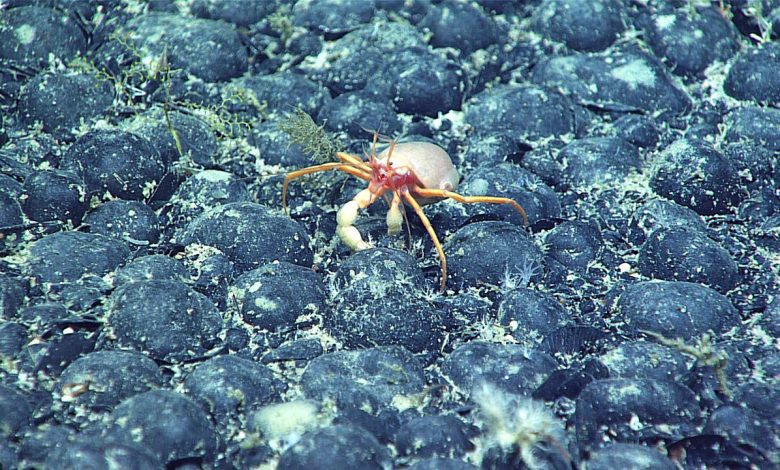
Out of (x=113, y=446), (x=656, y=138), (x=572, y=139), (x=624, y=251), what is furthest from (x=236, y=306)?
(x=656, y=138)

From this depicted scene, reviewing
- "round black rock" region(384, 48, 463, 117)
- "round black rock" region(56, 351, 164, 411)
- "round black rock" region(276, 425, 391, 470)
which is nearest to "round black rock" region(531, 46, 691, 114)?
"round black rock" region(384, 48, 463, 117)

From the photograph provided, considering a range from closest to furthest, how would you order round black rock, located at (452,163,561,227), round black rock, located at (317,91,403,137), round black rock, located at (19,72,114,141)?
round black rock, located at (452,163,561,227) < round black rock, located at (19,72,114,141) < round black rock, located at (317,91,403,137)

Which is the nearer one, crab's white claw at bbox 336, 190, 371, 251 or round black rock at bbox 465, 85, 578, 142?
crab's white claw at bbox 336, 190, 371, 251

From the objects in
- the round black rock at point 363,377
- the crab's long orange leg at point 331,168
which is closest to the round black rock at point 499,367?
the round black rock at point 363,377

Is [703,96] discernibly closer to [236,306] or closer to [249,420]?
[236,306]

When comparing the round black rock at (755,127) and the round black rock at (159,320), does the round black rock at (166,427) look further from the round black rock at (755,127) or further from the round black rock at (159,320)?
the round black rock at (755,127)

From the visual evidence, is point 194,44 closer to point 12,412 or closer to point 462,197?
point 462,197

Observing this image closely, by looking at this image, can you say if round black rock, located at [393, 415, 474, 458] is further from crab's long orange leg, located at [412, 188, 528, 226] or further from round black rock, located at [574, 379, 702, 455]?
crab's long orange leg, located at [412, 188, 528, 226]
